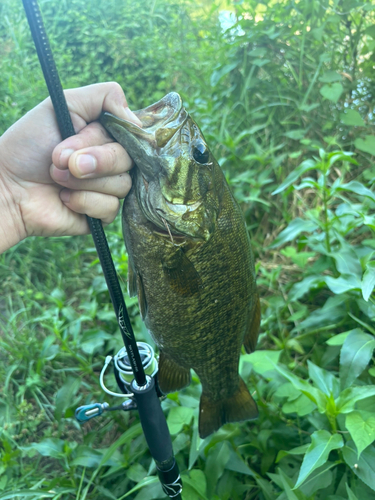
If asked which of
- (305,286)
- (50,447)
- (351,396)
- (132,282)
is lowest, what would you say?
(50,447)

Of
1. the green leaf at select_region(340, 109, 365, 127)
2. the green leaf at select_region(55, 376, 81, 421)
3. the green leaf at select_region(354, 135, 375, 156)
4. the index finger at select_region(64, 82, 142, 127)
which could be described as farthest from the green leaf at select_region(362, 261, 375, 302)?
the green leaf at select_region(340, 109, 365, 127)

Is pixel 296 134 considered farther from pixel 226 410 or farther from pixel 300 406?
pixel 226 410

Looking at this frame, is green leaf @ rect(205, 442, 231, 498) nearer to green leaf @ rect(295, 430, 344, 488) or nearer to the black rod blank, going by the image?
green leaf @ rect(295, 430, 344, 488)

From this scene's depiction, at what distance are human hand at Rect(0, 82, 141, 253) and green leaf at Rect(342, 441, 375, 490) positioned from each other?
1.26 metres

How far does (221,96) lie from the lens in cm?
380

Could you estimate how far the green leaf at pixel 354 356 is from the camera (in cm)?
160

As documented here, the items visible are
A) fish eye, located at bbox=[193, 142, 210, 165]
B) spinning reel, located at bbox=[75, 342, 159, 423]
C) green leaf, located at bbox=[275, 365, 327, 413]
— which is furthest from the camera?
green leaf, located at bbox=[275, 365, 327, 413]

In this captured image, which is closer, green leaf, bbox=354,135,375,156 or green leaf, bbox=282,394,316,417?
green leaf, bbox=282,394,316,417

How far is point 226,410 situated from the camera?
160 centimetres

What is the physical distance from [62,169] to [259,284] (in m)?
1.93

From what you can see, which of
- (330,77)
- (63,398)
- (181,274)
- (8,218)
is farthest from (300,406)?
(330,77)

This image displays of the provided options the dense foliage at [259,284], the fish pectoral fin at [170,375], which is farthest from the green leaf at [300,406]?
the fish pectoral fin at [170,375]

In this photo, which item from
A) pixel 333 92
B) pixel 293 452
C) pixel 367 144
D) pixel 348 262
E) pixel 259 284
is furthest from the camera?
pixel 333 92

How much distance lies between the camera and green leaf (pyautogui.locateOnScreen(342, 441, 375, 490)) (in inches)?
53.7
